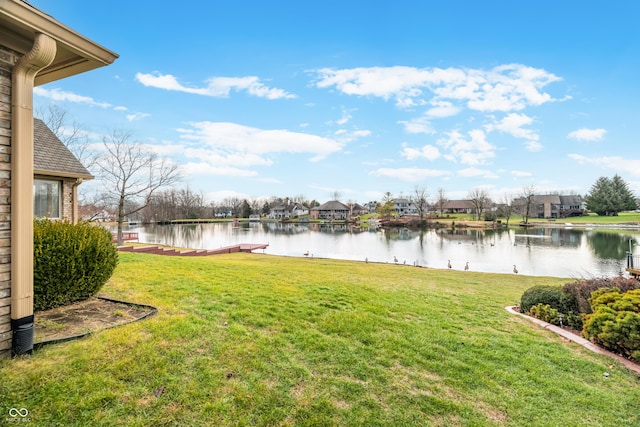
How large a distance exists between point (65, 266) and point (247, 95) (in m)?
22.8

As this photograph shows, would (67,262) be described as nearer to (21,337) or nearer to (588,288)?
(21,337)

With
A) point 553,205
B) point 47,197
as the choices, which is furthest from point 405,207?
point 47,197

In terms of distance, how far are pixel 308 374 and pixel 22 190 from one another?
11.2ft

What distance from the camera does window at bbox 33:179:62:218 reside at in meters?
10.9

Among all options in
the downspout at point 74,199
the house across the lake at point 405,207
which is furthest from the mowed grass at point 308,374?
the house across the lake at point 405,207

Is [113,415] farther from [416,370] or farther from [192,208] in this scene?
[192,208]

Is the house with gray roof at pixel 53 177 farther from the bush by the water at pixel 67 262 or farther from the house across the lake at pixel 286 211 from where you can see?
the house across the lake at pixel 286 211

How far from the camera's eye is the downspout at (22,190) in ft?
9.33

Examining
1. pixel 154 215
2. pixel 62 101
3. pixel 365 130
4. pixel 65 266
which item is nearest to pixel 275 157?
pixel 365 130

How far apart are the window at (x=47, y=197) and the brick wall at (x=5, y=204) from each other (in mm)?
10786

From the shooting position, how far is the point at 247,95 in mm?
24219

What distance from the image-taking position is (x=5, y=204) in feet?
9.20

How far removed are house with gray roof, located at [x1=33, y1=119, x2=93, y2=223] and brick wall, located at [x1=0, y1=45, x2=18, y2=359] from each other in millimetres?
10269

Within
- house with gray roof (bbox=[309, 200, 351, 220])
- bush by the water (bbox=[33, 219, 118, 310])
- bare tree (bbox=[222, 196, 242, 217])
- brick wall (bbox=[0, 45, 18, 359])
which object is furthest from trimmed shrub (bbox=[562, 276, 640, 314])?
bare tree (bbox=[222, 196, 242, 217])
